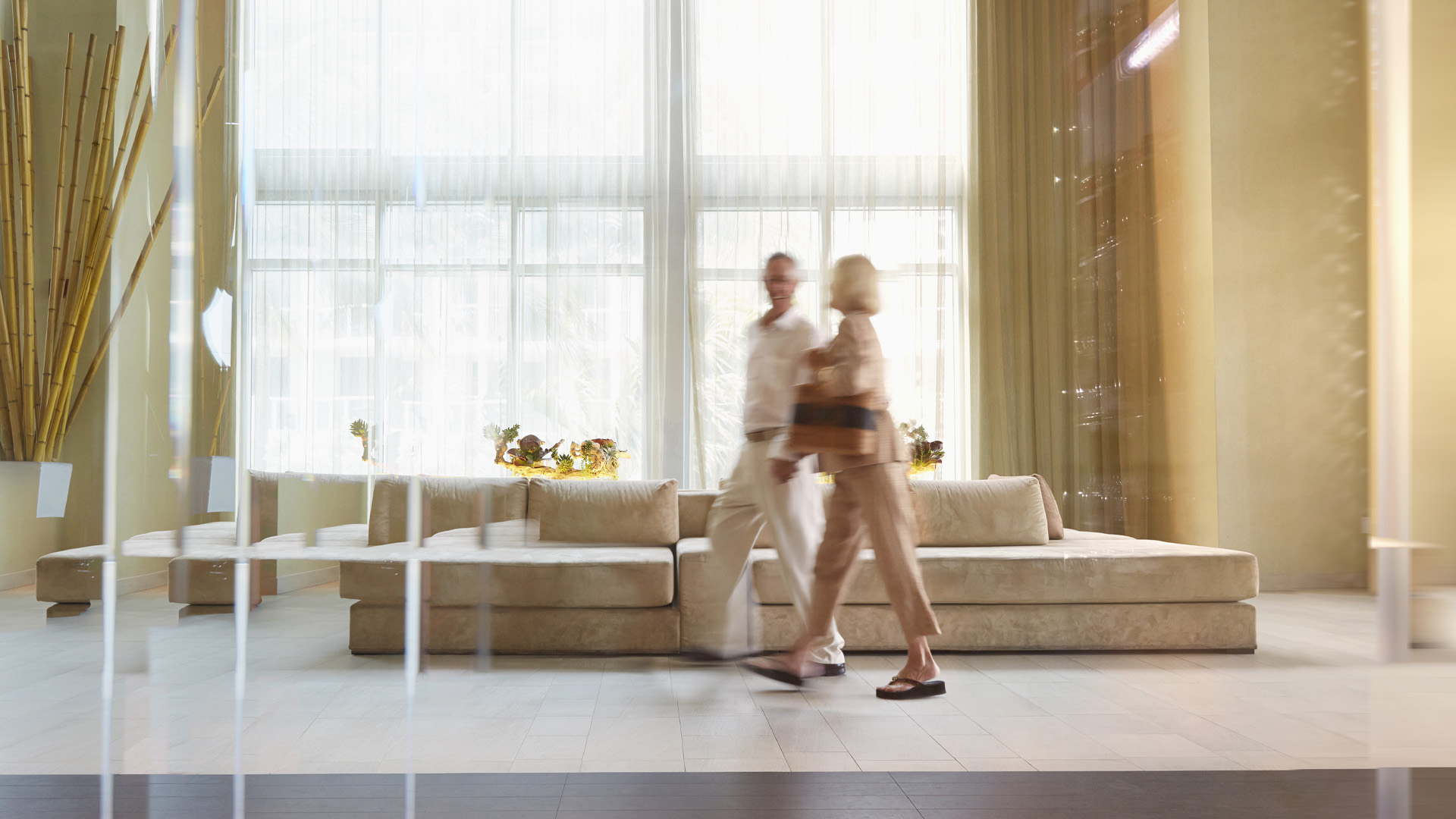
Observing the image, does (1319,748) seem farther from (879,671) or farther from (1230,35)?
(1230,35)

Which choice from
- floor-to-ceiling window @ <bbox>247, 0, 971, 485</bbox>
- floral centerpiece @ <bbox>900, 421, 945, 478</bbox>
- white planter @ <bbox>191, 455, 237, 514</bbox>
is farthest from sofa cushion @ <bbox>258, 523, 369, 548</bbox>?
floral centerpiece @ <bbox>900, 421, 945, 478</bbox>

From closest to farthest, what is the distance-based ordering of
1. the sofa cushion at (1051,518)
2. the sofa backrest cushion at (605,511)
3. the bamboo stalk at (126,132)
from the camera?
the bamboo stalk at (126,132), the sofa backrest cushion at (605,511), the sofa cushion at (1051,518)

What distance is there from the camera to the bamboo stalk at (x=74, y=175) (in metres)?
1.58

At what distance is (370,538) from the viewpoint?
211cm

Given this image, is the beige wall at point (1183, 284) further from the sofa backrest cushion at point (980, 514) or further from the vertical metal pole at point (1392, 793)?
the vertical metal pole at point (1392, 793)

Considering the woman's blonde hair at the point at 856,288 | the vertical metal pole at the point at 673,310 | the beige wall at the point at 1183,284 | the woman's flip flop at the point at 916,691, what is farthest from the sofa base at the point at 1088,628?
the vertical metal pole at the point at 673,310

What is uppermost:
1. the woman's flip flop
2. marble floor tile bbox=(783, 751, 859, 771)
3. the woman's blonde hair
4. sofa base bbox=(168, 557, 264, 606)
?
the woman's blonde hair

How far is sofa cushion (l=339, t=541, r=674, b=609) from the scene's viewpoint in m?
2.28

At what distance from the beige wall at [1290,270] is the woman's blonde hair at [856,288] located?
672 millimetres

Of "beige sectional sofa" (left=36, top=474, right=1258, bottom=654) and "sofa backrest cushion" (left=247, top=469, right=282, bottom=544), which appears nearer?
"sofa backrest cushion" (left=247, top=469, right=282, bottom=544)

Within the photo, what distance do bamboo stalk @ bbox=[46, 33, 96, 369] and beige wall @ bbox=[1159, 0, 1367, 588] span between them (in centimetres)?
206

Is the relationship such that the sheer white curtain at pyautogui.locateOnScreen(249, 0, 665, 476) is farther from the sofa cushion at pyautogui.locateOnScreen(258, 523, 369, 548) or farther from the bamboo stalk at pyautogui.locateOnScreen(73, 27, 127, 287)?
the bamboo stalk at pyautogui.locateOnScreen(73, 27, 127, 287)

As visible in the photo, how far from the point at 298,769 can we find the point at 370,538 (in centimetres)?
77

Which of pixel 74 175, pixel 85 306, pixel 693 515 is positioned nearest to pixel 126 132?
pixel 74 175
